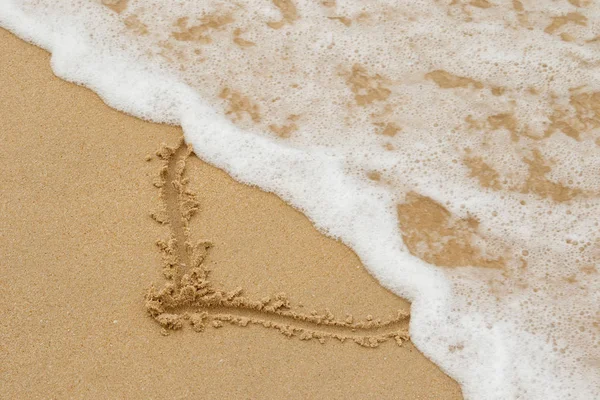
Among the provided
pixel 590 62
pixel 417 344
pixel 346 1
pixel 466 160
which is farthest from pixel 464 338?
pixel 346 1

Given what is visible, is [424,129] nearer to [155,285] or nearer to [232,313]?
[232,313]

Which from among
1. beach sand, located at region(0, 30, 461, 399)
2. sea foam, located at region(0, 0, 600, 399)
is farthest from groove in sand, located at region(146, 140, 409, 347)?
sea foam, located at region(0, 0, 600, 399)

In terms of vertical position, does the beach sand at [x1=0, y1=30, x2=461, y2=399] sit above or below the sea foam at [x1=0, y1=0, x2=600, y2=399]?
below

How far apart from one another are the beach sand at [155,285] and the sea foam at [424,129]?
115 millimetres

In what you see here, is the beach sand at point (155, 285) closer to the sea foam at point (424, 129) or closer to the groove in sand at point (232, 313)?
the groove in sand at point (232, 313)

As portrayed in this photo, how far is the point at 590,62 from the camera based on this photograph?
3023mm

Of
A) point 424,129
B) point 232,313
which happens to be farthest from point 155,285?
point 424,129

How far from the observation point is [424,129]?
2822 mm

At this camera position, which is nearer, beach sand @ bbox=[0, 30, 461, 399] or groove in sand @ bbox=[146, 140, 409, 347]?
beach sand @ bbox=[0, 30, 461, 399]

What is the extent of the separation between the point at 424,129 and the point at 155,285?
1319mm

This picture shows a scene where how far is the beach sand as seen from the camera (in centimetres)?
221

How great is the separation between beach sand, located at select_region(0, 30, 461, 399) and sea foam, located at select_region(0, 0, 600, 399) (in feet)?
0.38

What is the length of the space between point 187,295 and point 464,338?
101cm

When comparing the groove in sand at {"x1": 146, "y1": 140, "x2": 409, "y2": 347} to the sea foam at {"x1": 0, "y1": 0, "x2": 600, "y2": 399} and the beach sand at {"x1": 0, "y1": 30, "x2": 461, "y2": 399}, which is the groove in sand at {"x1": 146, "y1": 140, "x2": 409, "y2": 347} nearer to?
the beach sand at {"x1": 0, "y1": 30, "x2": 461, "y2": 399}
